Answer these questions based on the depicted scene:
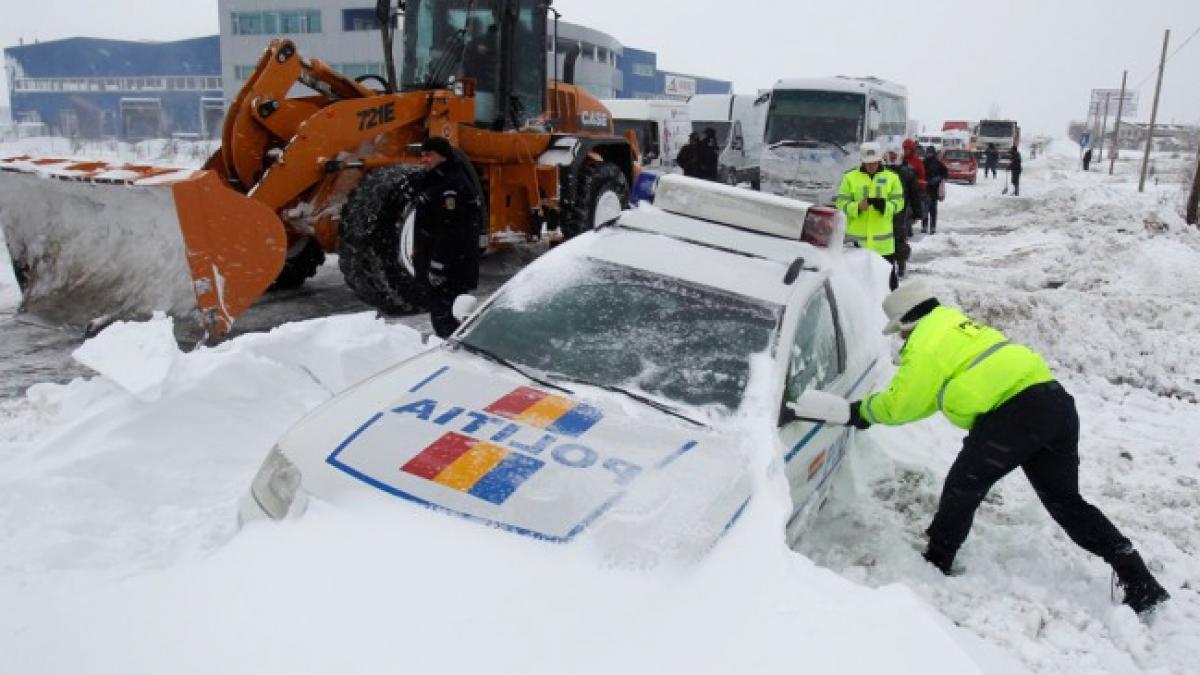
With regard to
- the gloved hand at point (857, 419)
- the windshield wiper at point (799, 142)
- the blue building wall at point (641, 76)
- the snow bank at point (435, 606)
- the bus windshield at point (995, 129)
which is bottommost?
the snow bank at point (435, 606)

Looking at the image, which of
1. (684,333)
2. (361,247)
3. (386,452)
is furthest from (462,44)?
(386,452)

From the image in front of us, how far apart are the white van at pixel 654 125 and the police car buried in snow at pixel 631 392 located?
775 inches

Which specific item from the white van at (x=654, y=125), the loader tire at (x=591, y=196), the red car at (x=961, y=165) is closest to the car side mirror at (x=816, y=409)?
the loader tire at (x=591, y=196)

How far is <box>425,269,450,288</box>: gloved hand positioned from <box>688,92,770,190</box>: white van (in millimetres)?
16524

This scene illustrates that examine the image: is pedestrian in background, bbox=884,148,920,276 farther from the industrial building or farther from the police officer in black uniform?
the industrial building

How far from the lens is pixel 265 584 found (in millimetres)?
2416

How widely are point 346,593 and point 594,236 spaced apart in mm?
2375

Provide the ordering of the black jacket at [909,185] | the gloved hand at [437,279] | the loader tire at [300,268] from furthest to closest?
the black jacket at [909,185] → the loader tire at [300,268] → the gloved hand at [437,279]

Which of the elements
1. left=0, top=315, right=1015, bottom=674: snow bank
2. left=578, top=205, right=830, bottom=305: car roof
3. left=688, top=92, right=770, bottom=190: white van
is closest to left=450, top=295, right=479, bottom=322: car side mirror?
left=578, top=205, right=830, bottom=305: car roof

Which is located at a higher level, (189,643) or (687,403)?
(687,403)

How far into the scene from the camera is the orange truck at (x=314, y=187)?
6.27m

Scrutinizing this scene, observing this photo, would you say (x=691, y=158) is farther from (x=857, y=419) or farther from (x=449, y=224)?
(x=857, y=419)

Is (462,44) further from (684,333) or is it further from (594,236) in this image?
(684,333)

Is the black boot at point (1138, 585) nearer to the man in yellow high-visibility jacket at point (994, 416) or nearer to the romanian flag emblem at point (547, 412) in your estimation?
the man in yellow high-visibility jacket at point (994, 416)
